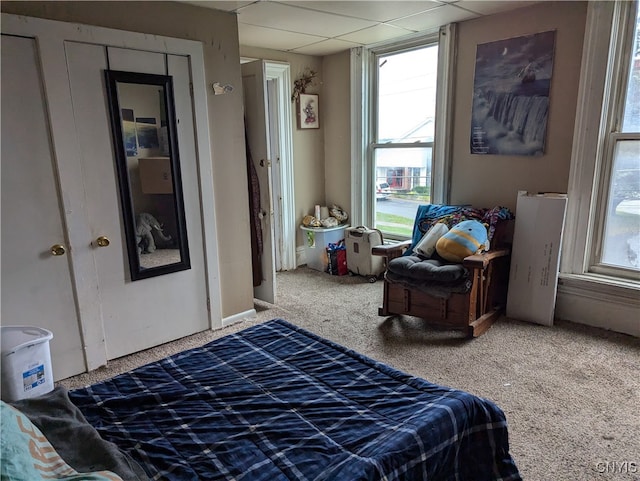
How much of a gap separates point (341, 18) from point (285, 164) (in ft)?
5.49

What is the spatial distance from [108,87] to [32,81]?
38 cm

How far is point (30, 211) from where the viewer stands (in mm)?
2305

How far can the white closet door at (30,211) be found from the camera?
220 centimetres

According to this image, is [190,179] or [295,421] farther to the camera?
[190,179]

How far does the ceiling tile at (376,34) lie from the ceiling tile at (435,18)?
0.36 ft

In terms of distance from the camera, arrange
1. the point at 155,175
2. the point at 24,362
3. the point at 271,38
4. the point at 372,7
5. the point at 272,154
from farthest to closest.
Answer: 1. the point at 272,154
2. the point at 271,38
3. the point at 372,7
4. the point at 155,175
5. the point at 24,362

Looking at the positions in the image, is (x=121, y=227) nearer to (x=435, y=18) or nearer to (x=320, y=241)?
(x=320, y=241)

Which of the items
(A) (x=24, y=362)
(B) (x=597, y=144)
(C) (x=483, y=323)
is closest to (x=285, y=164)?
(C) (x=483, y=323)

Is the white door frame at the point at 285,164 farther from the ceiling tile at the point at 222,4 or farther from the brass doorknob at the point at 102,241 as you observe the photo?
the brass doorknob at the point at 102,241

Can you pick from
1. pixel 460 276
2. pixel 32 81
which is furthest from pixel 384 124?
pixel 32 81

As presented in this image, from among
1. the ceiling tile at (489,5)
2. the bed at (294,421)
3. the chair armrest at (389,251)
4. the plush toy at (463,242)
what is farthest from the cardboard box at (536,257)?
the bed at (294,421)

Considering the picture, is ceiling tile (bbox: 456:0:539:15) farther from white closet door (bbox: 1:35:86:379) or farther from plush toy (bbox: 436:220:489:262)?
white closet door (bbox: 1:35:86:379)

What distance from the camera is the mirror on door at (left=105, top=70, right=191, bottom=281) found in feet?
8.46

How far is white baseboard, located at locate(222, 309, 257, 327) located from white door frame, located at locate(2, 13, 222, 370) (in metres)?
0.75
